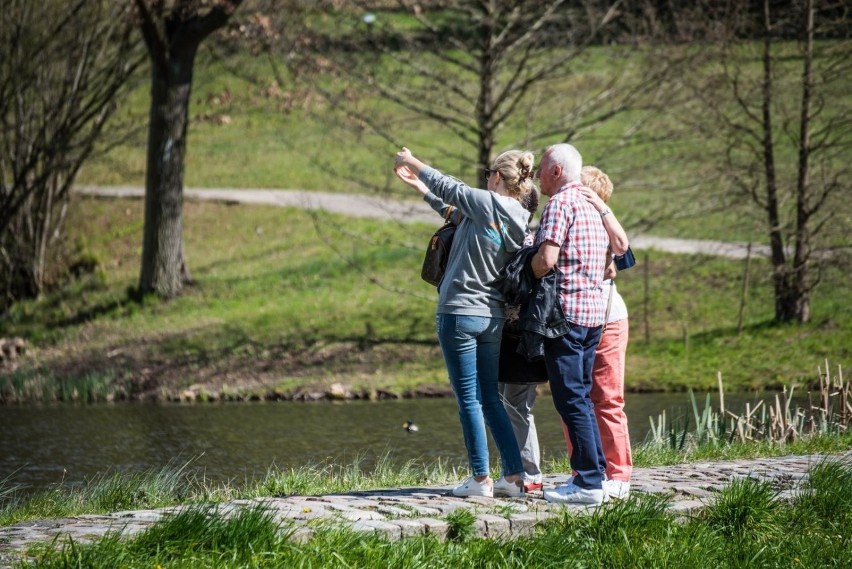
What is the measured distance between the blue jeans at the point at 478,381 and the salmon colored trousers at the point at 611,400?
40 cm

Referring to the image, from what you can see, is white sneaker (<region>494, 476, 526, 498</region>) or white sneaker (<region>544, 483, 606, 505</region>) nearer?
white sneaker (<region>544, 483, 606, 505</region>)

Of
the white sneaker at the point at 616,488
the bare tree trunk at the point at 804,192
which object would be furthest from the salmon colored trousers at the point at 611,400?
the bare tree trunk at the point at 804,192

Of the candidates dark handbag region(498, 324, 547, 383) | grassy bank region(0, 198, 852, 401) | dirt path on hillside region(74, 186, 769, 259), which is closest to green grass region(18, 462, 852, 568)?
dark handbag region(498, 324, 547, 383)

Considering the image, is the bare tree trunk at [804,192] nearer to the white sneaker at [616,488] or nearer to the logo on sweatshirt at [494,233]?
the white sneaker at [616,488]

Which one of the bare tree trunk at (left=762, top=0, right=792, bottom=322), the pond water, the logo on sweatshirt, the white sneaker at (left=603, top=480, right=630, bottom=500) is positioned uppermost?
the bare tree trunk at (left=762, top=0, right=792, bottom=322)

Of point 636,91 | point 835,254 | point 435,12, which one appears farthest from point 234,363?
point 835,254

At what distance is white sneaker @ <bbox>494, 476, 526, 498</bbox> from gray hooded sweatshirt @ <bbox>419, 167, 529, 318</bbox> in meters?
0.90

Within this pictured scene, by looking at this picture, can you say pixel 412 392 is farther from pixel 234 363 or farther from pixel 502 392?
pixel 502 392

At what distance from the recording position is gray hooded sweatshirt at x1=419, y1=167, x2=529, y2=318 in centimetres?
559

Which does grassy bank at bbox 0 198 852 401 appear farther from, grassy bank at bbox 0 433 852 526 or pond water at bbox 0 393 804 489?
grassy bank at bbox 0 433 852 526

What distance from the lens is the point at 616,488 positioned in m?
5.83

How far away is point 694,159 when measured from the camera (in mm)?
17766

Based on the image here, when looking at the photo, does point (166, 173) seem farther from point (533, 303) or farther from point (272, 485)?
point (533, 303)

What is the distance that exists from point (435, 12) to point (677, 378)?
696 cm
